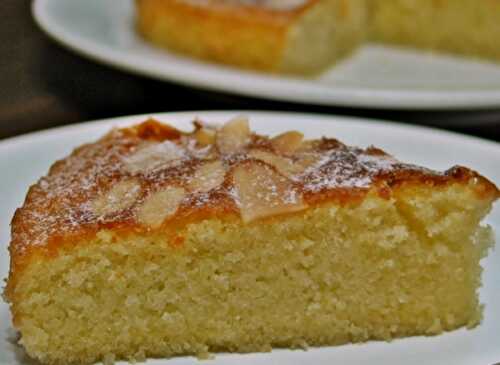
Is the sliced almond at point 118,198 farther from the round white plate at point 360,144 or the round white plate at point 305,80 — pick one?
the round white plate at point 305,80

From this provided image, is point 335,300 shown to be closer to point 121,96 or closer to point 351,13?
point 121,96

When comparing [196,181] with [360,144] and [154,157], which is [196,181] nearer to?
[154,157]

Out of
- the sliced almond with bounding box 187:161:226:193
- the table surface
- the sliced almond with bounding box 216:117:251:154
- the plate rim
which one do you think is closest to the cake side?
the table surface

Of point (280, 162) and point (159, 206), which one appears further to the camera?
point (280, 162)

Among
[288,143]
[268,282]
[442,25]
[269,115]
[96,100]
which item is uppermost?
[288,143]

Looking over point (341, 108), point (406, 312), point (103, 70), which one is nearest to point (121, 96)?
point (103, 70)

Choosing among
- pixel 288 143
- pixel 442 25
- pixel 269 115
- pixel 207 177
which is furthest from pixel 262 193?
pixel 442 25
